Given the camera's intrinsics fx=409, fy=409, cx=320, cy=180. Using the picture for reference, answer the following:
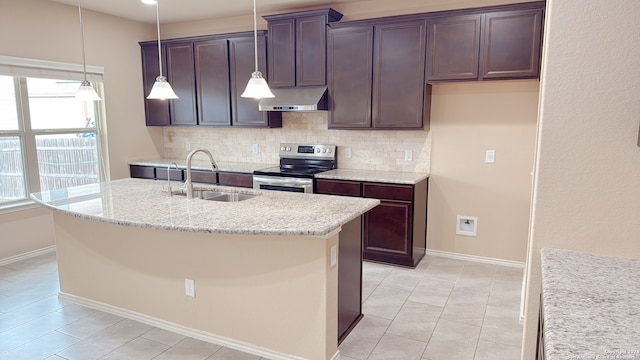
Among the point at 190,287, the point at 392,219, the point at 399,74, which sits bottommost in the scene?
the point at 190,287

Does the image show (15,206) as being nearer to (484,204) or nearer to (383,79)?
(383,79)

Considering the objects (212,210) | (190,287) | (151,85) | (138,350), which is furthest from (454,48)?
(151,85)

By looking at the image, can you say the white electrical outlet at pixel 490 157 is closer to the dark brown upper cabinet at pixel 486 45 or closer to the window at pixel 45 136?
the dark brown upper cabinet at pixel 486 45

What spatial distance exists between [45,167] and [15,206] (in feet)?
1.70

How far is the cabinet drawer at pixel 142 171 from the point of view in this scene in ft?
17.2

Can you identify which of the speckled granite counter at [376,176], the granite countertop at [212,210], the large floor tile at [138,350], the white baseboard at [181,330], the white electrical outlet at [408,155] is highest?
the white electrical outlet at [408,155]

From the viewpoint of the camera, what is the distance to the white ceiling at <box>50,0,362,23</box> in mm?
4457

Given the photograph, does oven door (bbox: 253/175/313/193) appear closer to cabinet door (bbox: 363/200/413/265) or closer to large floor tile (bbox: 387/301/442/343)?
cabinet door (bbox: 363/200/413/265)

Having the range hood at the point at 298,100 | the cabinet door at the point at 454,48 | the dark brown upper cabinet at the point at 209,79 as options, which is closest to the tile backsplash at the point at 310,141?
the dark brown upper cabinet at the point at 209,79

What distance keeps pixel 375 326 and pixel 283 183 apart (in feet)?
6.57

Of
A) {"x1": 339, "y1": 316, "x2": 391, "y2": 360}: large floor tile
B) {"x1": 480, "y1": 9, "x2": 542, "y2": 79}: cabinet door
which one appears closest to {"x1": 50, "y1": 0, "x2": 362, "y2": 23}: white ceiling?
{"x1": 480, "y1": 9, "x2": 542, "y2": 79}: cabinet door

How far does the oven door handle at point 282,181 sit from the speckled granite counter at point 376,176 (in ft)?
0.51

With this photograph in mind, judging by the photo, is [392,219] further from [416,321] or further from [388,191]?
[416,321]

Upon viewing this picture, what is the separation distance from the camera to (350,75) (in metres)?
4.25
